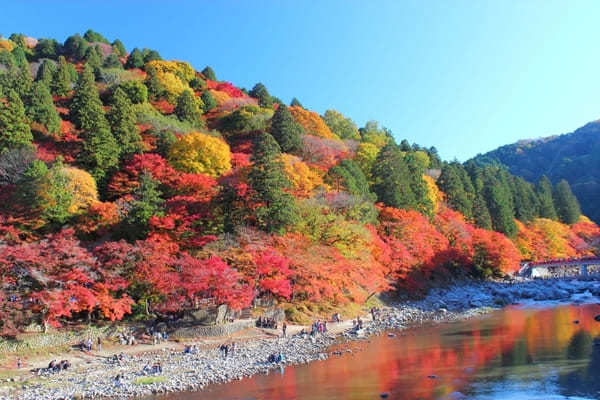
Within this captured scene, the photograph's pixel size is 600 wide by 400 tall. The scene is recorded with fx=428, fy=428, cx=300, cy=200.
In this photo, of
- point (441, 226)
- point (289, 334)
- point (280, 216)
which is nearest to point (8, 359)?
point (289, 334)

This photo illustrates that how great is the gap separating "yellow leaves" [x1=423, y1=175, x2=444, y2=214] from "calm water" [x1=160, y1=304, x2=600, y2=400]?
27774 millimetres

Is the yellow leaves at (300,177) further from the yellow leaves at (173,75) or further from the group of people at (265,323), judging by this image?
the yellow leaves at (173,75)

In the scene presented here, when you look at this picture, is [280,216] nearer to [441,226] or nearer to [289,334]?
[289,334]

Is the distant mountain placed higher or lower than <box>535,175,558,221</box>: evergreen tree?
higher

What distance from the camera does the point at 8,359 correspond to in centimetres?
2138

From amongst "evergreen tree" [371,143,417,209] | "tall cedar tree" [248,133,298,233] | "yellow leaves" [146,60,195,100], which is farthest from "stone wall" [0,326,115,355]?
"yellow leaves" [146,60,195,100]

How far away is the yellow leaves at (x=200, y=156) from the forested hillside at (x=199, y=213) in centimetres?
13

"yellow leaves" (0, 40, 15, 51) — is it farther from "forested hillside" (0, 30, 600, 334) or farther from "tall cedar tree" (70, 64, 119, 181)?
"tall cedar tree" (70, 64, 119, 181)

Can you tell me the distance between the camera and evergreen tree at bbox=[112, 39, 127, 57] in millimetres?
82981

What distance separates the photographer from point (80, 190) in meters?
32.8

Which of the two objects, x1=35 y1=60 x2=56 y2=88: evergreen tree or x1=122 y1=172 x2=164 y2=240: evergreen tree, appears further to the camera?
x1=35 y1=60 x2=56 y2=88: evergreen tree

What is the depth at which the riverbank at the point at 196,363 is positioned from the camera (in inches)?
720

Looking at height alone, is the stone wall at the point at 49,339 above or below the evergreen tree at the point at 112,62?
below

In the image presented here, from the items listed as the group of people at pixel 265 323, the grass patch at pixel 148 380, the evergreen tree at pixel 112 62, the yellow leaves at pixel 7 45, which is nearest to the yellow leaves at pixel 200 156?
the group of people at pixel 265 323
